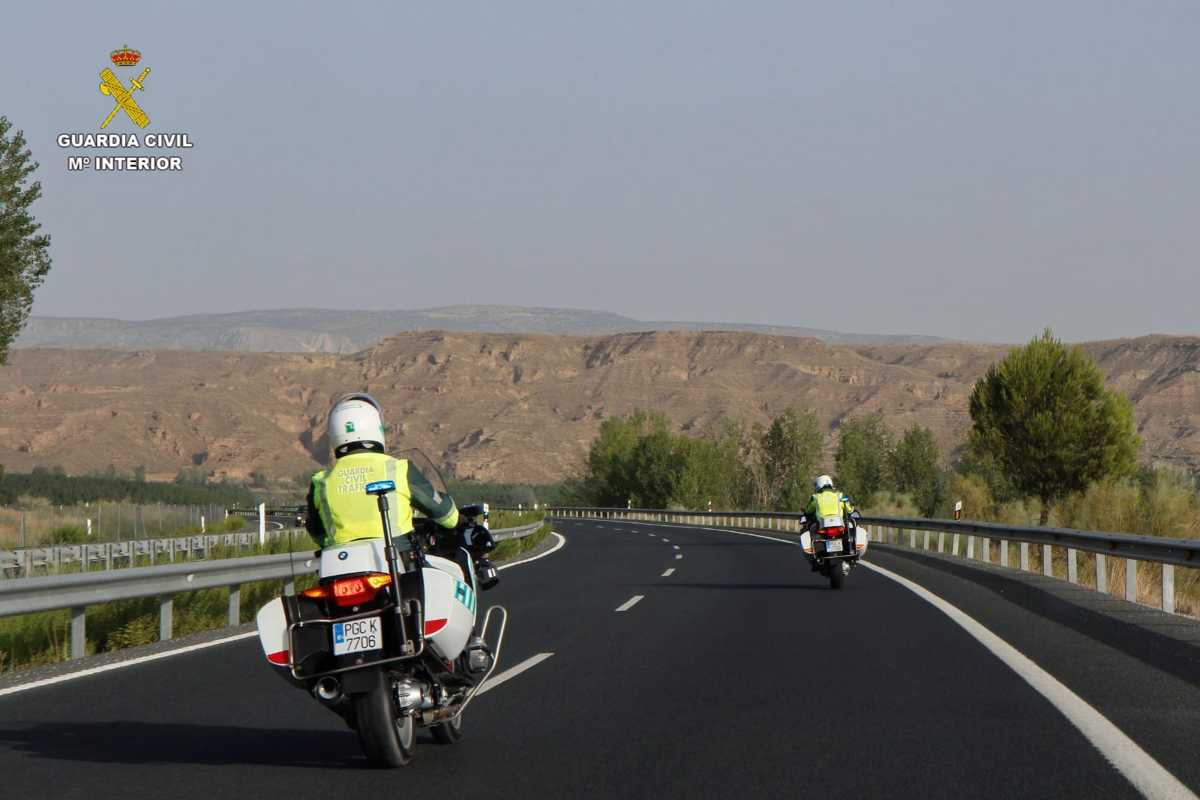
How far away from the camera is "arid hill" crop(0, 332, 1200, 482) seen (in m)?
146

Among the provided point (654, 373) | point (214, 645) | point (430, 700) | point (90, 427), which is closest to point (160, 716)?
point (430, 700)

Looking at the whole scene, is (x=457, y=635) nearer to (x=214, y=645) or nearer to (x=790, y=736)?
(x=790, y=736)

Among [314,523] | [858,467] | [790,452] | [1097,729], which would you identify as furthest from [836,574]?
[790,452]

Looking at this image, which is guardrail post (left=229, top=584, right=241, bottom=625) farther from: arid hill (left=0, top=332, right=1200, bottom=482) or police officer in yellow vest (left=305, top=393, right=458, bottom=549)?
arid hill (left=0, top=332, right=1200, bottom=482)

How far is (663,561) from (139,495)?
2601 inches

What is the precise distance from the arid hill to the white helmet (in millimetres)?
128831

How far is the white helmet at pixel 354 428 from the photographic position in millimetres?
7359

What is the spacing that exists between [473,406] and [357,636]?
165850 mm

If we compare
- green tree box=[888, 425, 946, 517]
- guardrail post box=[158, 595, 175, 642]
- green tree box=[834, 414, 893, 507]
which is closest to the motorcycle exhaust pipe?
guardrail post box=[158, 595, 175, 642]

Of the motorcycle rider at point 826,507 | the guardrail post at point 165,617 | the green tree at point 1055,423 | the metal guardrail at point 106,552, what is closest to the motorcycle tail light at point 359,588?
the guardrail post at point 165,617

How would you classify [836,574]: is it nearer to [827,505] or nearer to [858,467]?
[827,505]

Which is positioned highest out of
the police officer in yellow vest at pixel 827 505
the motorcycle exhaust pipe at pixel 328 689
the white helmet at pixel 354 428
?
the white helmet at pixel 354 428

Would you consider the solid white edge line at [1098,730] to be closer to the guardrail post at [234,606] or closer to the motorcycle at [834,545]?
the motorcycle at [834,545]

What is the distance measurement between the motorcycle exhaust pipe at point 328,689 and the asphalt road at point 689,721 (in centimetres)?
40
